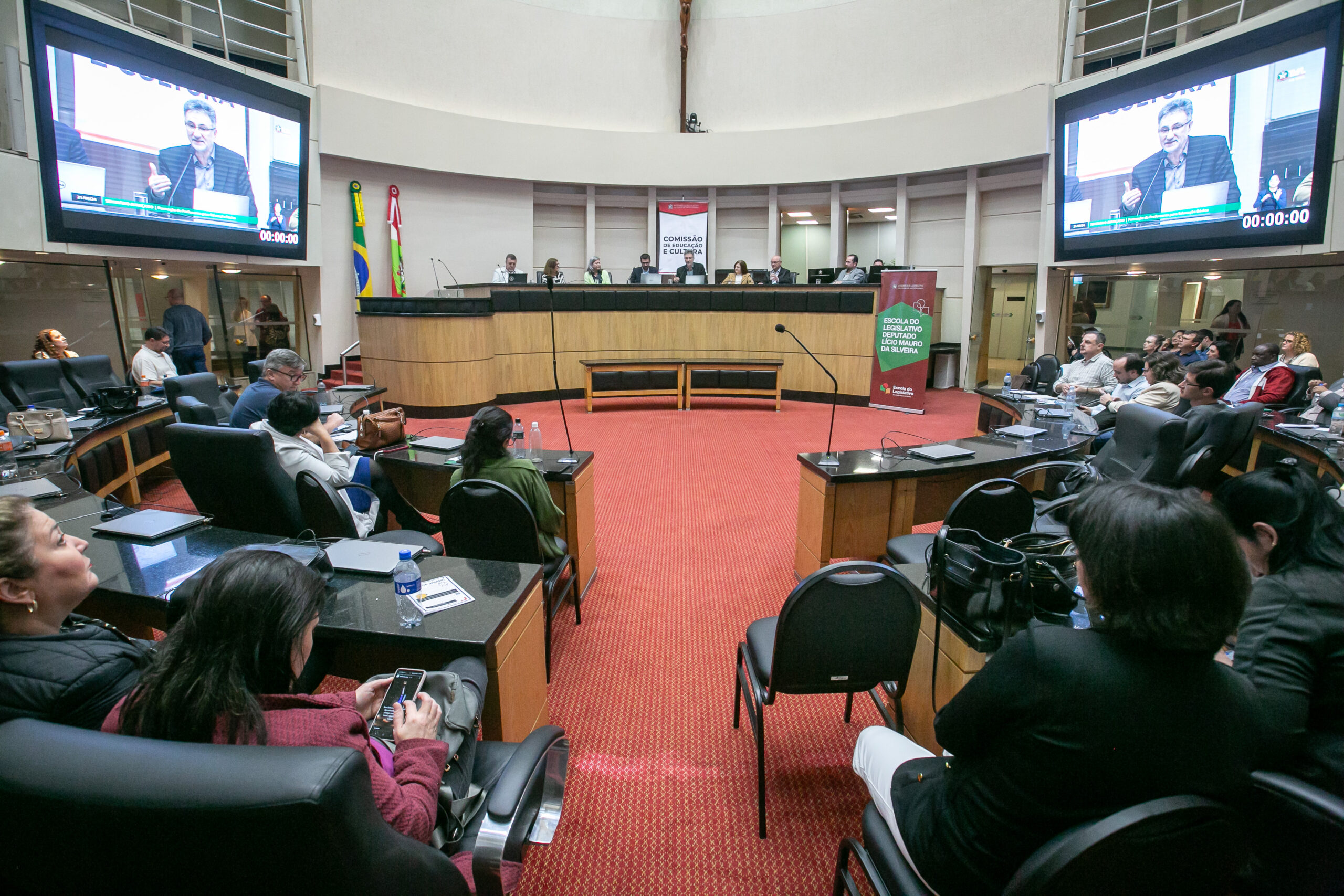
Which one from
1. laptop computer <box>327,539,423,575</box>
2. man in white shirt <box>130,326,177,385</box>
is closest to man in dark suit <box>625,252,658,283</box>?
man in white shirt <box>130,326,177,385</box>

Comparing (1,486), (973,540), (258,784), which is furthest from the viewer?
(1,486)

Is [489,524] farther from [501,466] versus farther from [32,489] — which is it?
[32,489]

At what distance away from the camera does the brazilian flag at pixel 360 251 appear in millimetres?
9758

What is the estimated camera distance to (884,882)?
4.14 ft

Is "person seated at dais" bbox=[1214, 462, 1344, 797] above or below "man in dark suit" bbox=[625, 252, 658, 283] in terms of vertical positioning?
below

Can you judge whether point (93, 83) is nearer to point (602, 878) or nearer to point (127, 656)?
point (127, 656)

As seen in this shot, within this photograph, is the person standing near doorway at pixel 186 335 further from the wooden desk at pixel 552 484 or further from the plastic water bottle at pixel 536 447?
the plastic water bottle at pixel 536 447

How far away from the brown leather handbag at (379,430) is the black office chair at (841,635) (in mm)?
2861

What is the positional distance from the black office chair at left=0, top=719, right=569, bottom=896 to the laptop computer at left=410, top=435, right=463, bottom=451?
2.92 metres

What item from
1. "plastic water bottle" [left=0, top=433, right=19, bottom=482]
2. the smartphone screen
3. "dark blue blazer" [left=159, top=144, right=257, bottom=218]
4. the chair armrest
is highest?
"dark blue blazer" [left=159, top=144, right=257, bottom=218]

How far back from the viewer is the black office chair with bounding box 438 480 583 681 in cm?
237

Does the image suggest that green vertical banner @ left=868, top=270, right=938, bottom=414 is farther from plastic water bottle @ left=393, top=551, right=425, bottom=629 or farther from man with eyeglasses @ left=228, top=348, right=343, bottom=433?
plastic water bottle @ left=393, top=551, right=425, bottom=629

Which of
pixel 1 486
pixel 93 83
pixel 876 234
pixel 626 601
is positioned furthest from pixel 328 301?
pixel 876 234

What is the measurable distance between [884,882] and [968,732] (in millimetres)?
421
